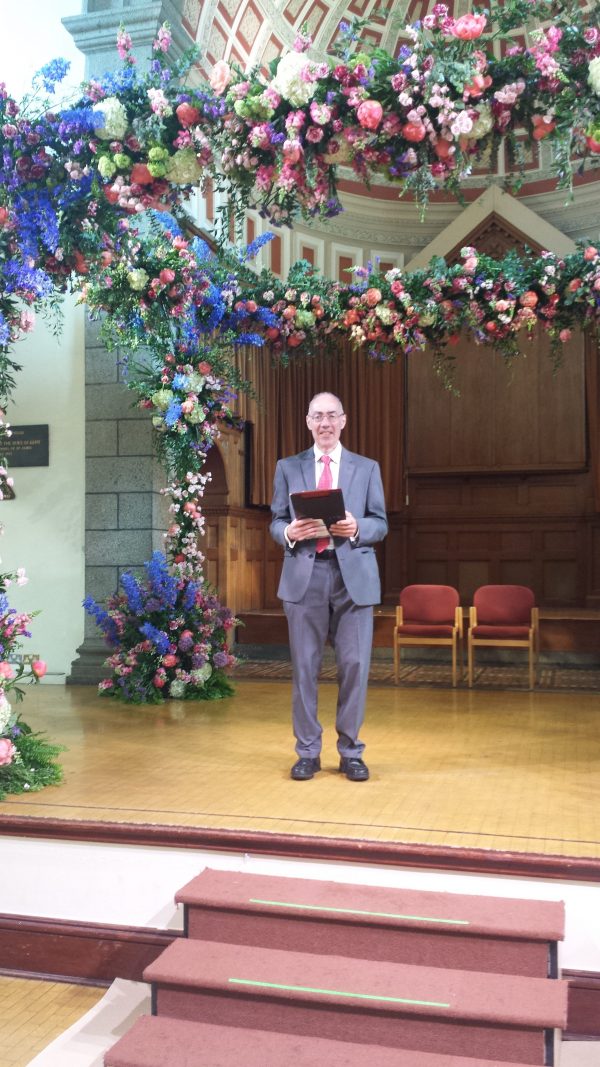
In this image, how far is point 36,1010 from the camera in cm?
294

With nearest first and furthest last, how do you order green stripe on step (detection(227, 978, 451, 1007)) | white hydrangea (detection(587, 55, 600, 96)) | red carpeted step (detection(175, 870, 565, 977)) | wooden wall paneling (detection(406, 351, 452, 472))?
green stripe on step (detection(227, 978, 451, 1007)) → red carpeted step (detection(175, 870, 565, 977)) → white hydrangea (detection(587, 55, 600, 96)) → wooden wall paneling (detection(406, 351, 452, 472))

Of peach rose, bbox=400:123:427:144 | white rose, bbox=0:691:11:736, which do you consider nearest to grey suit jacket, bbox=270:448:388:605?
white rose, bbox=0:691:11:736

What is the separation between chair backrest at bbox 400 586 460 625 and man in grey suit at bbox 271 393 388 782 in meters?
3.51

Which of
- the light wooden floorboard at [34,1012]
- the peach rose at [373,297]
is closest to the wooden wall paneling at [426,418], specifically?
the peach rose at [373,297]

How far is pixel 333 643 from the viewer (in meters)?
3.99

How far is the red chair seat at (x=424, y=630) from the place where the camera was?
23.9 ft

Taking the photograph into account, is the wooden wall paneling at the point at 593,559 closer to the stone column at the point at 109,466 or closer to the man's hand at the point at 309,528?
the stone column at the point at 109,466

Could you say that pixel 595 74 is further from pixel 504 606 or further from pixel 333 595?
pixel 504 606

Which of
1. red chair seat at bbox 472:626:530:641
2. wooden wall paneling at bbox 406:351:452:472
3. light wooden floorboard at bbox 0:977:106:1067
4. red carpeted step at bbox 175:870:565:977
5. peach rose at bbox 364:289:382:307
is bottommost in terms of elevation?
light wooden floorboard at bbox 0:977:106:1067

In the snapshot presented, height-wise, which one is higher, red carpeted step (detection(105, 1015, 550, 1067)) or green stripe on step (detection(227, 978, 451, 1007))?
green stripe on step (detection(227, 978, 451, 1007))

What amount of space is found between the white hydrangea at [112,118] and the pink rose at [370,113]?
0.95 m

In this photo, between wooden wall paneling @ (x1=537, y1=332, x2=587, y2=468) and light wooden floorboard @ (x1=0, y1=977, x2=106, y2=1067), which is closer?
light wooden floorboard @ (x1=0, y1=977, x2=106, y2=1067)

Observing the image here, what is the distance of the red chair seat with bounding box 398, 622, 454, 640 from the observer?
23.9 ft

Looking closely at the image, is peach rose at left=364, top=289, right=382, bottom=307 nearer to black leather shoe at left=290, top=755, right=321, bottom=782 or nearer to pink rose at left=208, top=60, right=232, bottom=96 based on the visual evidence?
pink rose at left=208, top=60, right=232, bottom=96
